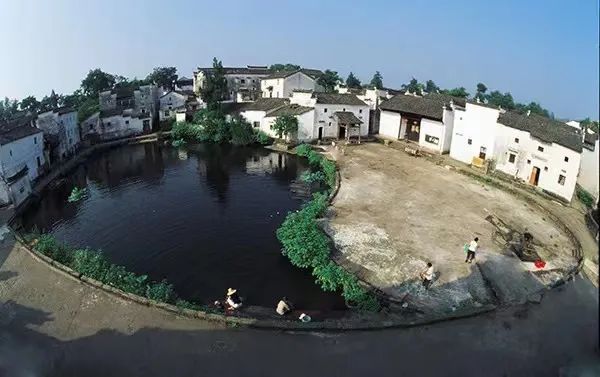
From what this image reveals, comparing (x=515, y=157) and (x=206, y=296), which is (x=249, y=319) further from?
(x=515, y=157)

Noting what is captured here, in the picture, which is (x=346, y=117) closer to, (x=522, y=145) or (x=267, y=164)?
(x=267, y=164)

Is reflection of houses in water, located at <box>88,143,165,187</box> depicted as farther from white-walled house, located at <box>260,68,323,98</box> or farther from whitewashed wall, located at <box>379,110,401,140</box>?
whitewashed wall, located at <box>379,110,401,140</box>

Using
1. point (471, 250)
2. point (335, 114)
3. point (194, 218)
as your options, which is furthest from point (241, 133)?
point (471, 250)

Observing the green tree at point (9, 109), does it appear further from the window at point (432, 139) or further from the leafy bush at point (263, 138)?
the window at point (432, 139)

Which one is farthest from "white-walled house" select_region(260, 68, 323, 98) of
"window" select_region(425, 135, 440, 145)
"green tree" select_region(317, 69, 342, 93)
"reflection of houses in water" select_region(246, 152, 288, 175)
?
"window" select_region(425, 135, 440, 145)

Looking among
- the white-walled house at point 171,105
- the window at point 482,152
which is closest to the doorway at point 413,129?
the window at point 482,152

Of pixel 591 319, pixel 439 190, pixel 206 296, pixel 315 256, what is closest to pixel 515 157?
pixel 439 190
